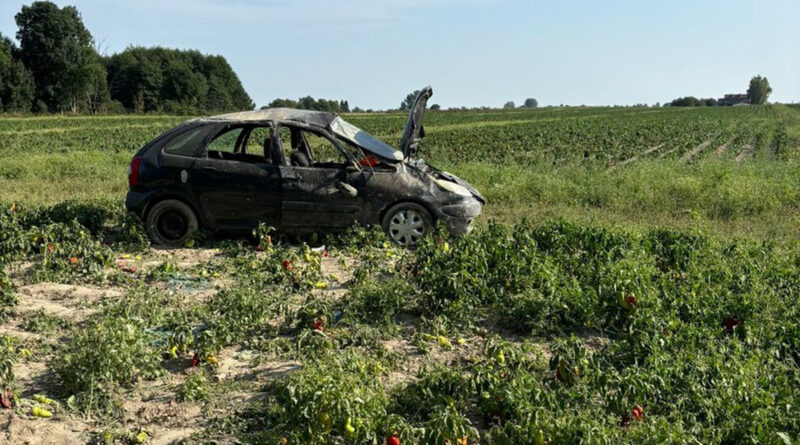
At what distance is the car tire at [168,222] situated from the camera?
352 inches

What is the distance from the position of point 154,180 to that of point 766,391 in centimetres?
705

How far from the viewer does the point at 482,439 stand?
170 inches

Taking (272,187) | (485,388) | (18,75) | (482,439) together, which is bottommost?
(482,439)

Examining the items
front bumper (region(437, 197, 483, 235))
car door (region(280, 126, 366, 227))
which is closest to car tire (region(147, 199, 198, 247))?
car door (region(280, 126, 366, 227))

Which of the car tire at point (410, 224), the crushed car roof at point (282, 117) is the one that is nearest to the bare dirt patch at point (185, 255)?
the crushed car roof at point (282, 117)

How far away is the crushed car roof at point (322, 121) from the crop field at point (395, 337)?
110cm

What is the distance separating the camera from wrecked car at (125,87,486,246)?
8875mm

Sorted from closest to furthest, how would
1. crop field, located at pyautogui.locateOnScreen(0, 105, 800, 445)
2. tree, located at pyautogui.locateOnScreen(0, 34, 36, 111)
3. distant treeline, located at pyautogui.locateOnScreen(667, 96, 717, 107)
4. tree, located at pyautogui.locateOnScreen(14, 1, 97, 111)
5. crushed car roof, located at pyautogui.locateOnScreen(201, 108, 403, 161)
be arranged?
crop field, located at pyautogui.locateOnScreen(0, 105, 800, 445), crushed car roof, located at pyautogui.locateOnScreen(201, 108, 403, 161), tree, located at pyautogui.locateOnScreen(0, 34, 36, 111), tree, located at pyautogui.locateOnScreen(14, 1, 97, 111), distant treeline, located at pyautogui.locateOnScreen(667, 96, 717, 107)

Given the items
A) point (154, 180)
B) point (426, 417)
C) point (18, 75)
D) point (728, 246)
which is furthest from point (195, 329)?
point (18, 75)

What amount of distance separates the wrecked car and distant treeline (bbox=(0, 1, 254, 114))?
6182cm

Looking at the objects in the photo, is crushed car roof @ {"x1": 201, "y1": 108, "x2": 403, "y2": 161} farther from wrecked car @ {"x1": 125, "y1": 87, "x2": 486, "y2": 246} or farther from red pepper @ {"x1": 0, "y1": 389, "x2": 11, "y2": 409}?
red pepper @ {"x1": 0, "y1": 389, "x2": 11, "y2": 409}

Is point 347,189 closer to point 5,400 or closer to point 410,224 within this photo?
point 410,224

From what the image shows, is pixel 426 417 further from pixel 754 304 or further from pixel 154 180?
pixel 154 180

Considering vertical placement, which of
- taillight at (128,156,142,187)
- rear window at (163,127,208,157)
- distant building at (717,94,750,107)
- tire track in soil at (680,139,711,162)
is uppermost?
distant building at (717,94,750,107)
